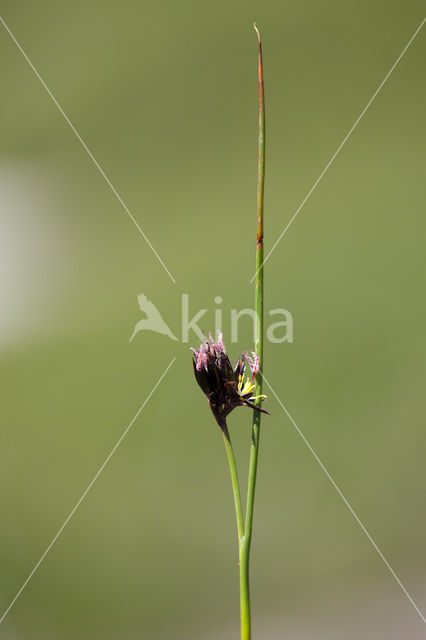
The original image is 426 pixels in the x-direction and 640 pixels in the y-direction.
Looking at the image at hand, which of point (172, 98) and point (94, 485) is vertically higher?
point (172, 98)

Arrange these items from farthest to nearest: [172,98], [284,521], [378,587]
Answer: [172,98]
[284,521]
[378,587]

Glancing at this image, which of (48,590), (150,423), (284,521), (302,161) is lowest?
(48,590)

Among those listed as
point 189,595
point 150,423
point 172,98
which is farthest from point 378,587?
point 172,98

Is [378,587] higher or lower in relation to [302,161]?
lower

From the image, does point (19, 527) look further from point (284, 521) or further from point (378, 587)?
point (378, 587)

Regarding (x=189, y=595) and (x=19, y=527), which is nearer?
(x=189, y=595)

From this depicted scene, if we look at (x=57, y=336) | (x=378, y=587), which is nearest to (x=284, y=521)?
(x=378, y=587)

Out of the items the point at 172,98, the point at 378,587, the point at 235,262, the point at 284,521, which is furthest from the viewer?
the point at 172,98

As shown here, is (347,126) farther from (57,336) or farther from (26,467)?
(26,467)

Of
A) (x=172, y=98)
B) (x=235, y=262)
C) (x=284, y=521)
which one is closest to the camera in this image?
(x=284, y=521)
